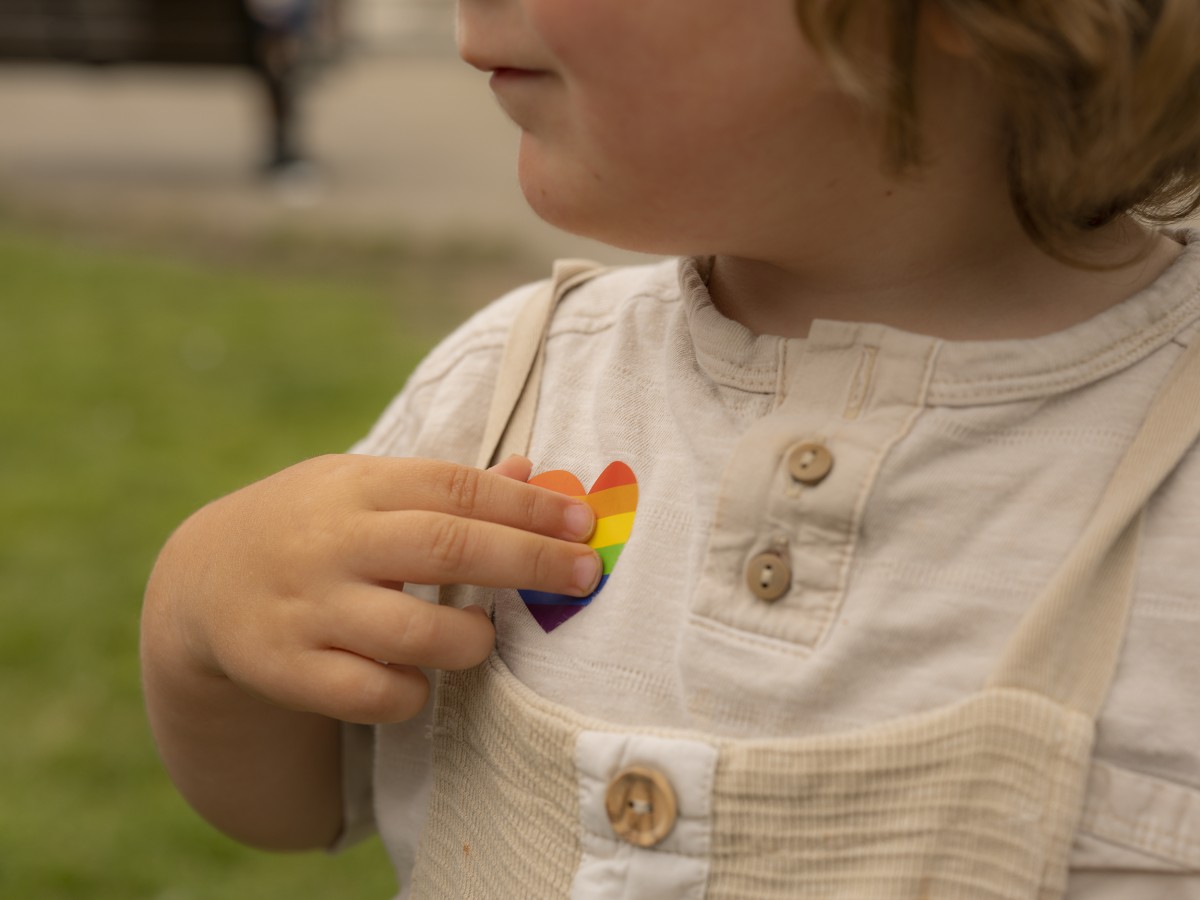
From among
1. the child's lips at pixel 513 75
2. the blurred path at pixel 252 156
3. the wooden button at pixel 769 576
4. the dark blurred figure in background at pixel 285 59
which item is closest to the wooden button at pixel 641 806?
the wooden button at pixel 769 576

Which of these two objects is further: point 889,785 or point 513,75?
point 513,75

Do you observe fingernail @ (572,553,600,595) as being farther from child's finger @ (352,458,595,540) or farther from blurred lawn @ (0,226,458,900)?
blurred lawn @ (0,226,458,900)

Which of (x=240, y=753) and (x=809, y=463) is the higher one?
(x=809, y=463)

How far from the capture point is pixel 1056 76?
751 millimetres

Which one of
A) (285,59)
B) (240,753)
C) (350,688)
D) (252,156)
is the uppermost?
(350,688)

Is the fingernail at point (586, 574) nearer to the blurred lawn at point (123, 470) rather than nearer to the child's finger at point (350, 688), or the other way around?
the child's finger at point (350, 688)

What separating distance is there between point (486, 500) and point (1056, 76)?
40 centimetres

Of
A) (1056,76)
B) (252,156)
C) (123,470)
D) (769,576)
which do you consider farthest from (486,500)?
(252,156)

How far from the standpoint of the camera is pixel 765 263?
0.89 meters

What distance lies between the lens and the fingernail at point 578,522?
870mm

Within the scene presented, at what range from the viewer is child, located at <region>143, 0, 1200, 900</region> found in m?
0.72

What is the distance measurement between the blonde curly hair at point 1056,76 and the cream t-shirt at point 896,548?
8cm

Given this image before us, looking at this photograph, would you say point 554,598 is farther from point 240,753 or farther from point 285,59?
point 285,59

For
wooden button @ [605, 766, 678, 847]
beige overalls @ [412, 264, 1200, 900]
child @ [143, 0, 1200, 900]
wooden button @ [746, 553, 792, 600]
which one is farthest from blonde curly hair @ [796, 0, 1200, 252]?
wooden button @ [605, 766, 678, 847]
